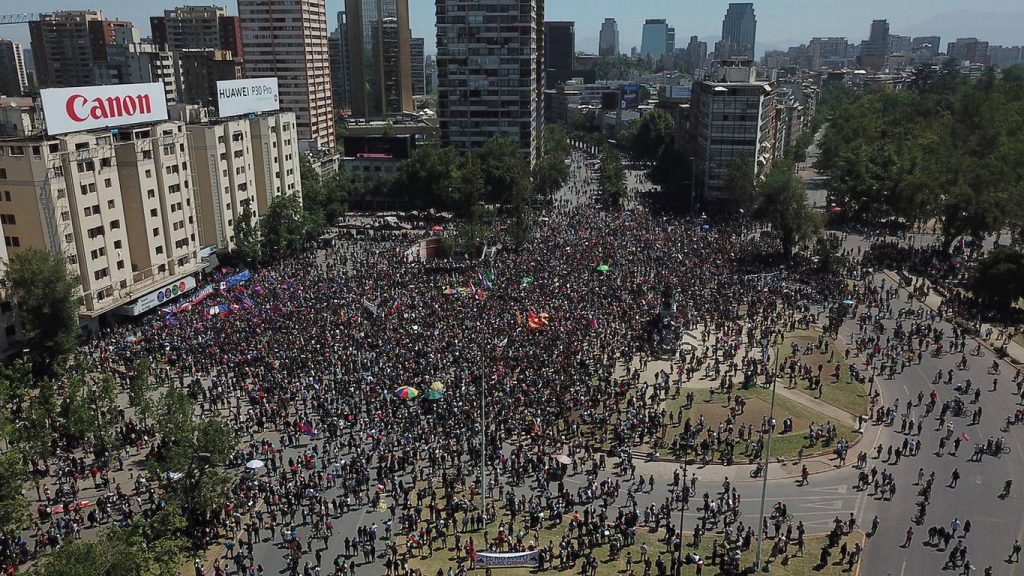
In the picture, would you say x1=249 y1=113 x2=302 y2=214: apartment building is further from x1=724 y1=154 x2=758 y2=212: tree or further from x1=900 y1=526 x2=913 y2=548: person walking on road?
x1=900 y1=526 x2=913 y2=548: person walking on road

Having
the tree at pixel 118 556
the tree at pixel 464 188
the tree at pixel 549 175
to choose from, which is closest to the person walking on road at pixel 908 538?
the tree at pixel 118 556

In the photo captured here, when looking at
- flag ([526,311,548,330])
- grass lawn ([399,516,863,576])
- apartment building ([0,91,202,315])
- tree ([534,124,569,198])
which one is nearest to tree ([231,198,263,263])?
apartment building ([0,91,202,315])

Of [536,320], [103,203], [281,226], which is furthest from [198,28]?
[536,320]

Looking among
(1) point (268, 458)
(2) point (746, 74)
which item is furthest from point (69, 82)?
(1) point (268, 458)

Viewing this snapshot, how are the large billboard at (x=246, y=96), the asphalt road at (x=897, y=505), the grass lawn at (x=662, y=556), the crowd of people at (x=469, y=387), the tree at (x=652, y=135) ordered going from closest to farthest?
the grass lawn at (x=662, y=556)
the asphalt road at (x=897, y=505)
the crowd of people at (x=469, y=387)
the large billboard at (x=246, y=96)
the tree at (x=652, y=135)

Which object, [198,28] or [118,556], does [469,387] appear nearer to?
[118,556]

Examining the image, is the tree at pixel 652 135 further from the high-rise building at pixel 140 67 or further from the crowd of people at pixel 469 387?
the high-rise building at pixel 140 67
